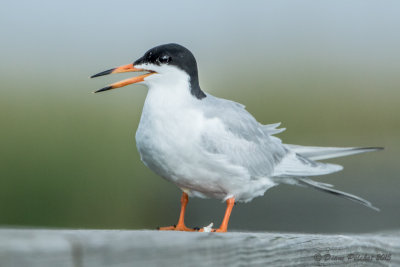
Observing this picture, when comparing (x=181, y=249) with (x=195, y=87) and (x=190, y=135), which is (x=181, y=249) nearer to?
(x=190, y=135)

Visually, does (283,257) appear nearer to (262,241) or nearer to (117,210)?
(262,241)

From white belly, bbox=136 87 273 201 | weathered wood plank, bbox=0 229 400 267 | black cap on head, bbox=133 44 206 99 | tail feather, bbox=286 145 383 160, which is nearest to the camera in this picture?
weathered wood plank, bbox=0 229 400 267

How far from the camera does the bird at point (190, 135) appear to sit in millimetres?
2793

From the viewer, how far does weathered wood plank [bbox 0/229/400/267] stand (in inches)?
52.1

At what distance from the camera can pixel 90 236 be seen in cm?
145

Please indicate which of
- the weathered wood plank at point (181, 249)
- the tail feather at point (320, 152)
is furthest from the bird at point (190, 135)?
the weathered wood plank at point (181, 249)

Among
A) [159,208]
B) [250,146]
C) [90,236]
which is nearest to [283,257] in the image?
[90,236]

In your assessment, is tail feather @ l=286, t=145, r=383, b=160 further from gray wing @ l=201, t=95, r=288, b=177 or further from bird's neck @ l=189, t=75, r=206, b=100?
bird's neck @ l=189, t=75, r=206, b=100

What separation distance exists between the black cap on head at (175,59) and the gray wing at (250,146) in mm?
126

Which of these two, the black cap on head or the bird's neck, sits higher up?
the black cap on head

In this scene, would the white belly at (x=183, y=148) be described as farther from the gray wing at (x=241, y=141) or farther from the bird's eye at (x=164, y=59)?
the bird's eye at (x=164, y=59)

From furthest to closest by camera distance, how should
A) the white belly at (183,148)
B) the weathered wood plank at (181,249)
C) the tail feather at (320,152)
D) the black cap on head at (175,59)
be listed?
the tail feather at (320,152) → the black cap on head at (175,59) → the white belly at (183,148) → the weathered wood plank at (181,249)

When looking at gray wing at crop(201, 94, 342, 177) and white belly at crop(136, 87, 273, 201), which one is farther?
gray wing at crop(201, 94, 342, 177)

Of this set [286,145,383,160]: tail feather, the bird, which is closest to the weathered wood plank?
the bird
